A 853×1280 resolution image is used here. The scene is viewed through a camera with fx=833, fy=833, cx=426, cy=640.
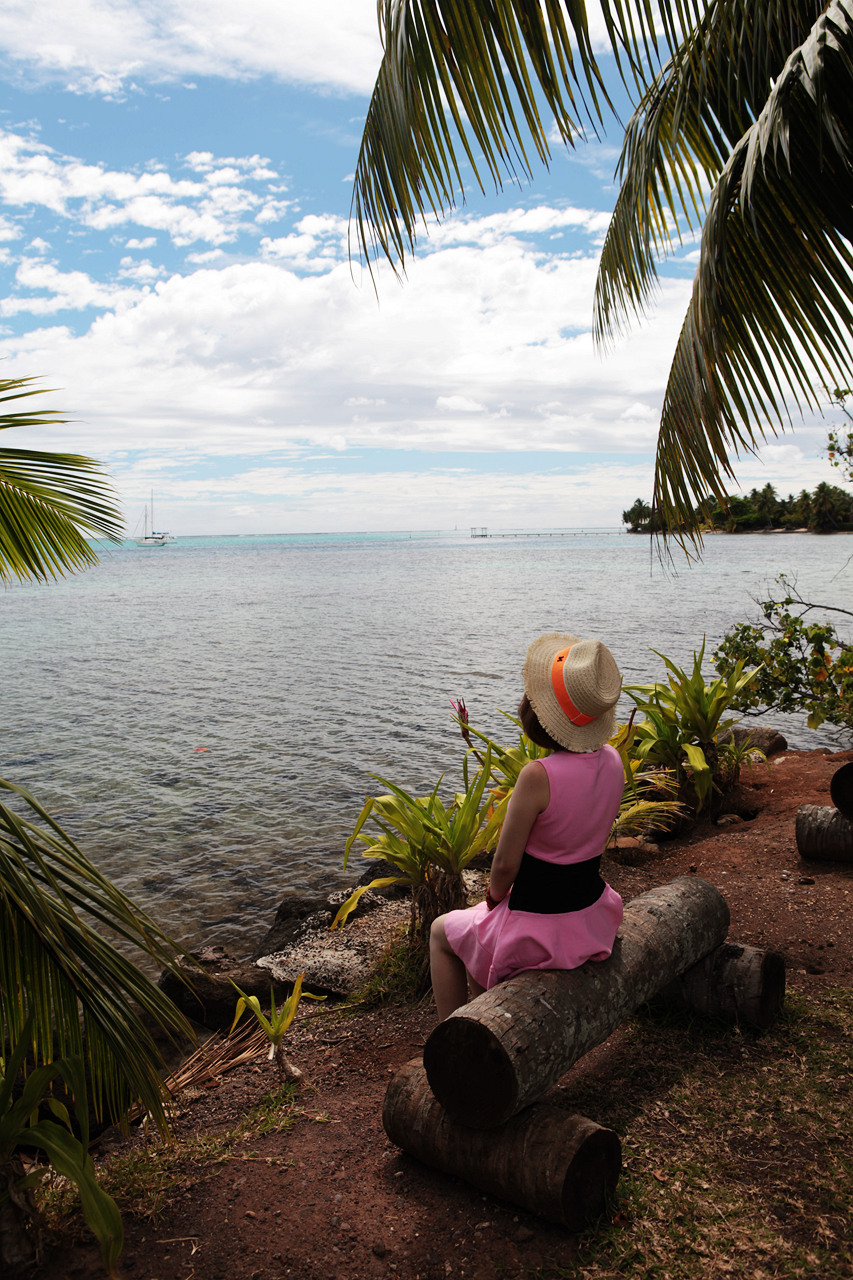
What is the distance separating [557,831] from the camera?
3129 mm

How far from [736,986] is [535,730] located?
1709 mm

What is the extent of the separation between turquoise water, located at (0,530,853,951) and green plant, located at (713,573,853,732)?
86.7 inches

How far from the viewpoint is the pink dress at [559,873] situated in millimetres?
3127

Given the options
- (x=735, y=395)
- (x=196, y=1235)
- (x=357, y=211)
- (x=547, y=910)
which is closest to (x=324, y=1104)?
(x=196, y=1235)

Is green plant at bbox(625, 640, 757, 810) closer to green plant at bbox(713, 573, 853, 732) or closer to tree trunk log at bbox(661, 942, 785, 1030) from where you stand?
green plant at bbox(713, 573, 853, 732)

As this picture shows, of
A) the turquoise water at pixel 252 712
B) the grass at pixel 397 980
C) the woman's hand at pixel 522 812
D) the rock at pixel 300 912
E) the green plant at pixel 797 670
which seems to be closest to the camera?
the woman's hand at pixel 522 812

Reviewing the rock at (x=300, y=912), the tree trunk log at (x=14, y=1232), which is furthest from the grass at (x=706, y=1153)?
the rock at (x=300, y=912)

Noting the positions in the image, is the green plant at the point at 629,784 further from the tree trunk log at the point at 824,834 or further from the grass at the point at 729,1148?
the grass at the point at 729,1148

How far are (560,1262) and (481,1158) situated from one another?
1.24 ft

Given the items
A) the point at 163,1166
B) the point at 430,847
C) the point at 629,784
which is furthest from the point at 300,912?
the point at 163,1166

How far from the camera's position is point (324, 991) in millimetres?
5129

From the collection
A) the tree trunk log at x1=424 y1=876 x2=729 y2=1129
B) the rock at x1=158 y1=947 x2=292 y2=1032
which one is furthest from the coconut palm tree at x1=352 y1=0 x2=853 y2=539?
the rock at x1=158 y1=947 x2=292 y2=1032

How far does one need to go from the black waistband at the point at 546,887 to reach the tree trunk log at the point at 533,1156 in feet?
2.20

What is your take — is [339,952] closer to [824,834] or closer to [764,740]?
[824,834]
